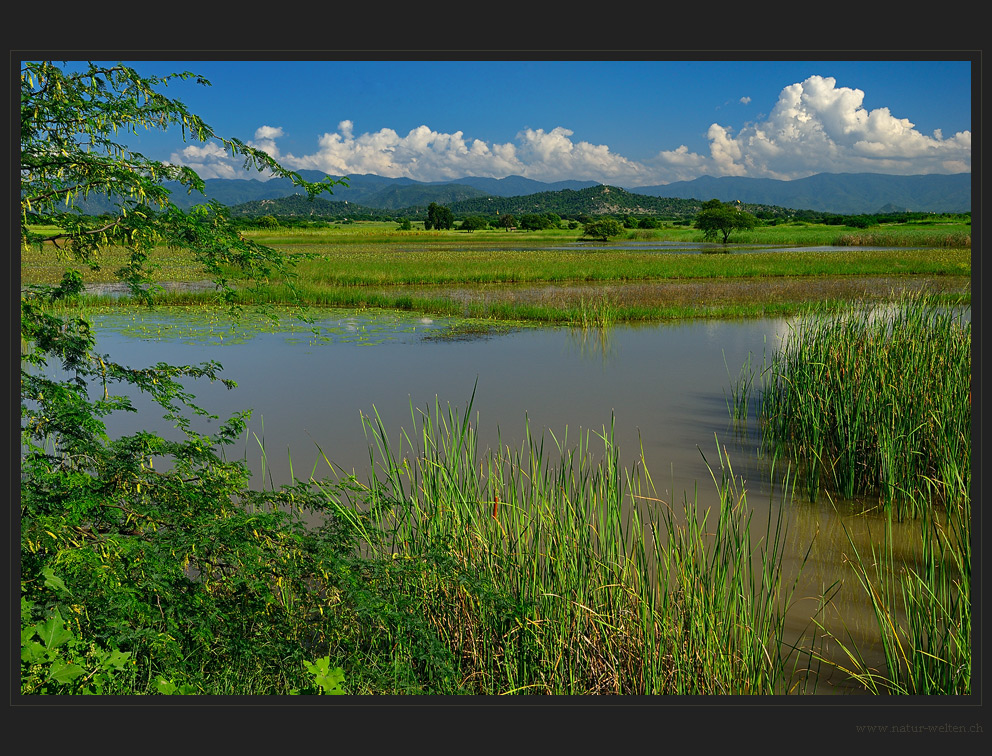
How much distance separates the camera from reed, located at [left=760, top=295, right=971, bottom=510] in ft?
18.4

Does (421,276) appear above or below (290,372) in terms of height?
above

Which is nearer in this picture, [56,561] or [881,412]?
[56,561]

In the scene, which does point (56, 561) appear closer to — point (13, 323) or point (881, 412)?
point (13, 323)

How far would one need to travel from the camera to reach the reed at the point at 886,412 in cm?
560

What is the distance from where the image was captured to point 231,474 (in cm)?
407

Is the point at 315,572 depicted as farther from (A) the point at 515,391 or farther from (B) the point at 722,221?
(B) the point at 722,221

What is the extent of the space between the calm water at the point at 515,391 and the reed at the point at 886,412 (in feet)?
1.41

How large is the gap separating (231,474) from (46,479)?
3.27 feet

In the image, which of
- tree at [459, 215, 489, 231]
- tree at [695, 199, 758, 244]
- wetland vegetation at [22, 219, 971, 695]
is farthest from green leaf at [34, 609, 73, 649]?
tree at [459, 215, 489, 231]

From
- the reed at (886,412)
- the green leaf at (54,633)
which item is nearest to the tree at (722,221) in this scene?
the reed at (886,412)

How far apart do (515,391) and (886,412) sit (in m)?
5.03

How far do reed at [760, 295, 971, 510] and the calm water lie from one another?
43cm

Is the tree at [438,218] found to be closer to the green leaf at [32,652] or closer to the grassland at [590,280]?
the grassland at [590,280]

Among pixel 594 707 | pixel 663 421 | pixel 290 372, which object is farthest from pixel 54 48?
pixel 290 372
